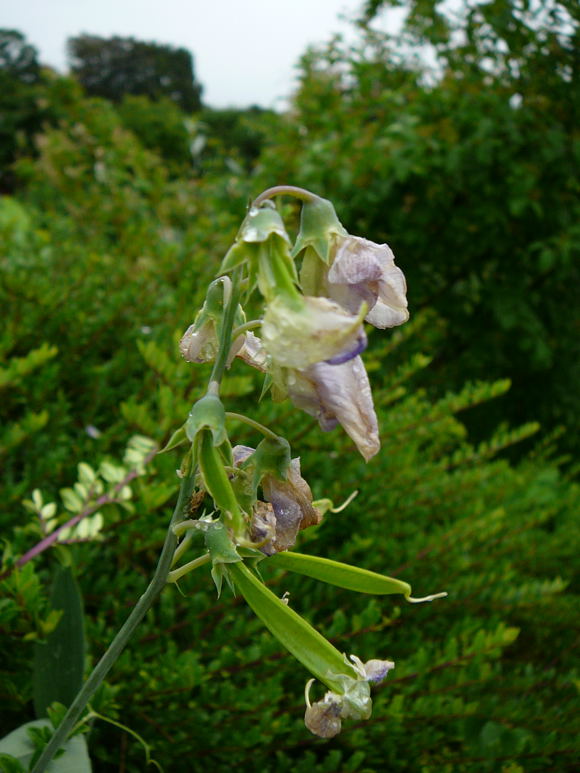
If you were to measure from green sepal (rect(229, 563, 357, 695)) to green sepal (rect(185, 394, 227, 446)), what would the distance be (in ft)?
0.33

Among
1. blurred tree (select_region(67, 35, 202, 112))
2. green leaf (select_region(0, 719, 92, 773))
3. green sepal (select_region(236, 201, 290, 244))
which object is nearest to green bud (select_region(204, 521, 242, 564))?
green sepal (select_region(236, 201, 290, 244))

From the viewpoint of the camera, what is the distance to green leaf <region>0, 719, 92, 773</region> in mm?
688

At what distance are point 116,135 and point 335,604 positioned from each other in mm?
4078

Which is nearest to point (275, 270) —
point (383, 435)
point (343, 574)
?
point (343, 574)

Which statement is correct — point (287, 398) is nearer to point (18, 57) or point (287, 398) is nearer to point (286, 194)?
point (286, 194)

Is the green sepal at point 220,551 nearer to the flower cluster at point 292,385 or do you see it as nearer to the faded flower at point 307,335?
the flower cluster at point 292,385

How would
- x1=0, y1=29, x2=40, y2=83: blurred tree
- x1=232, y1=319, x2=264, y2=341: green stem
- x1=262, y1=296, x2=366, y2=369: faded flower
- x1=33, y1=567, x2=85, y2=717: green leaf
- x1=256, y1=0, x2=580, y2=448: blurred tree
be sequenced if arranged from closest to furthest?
x1=262, y1=296, x2=366, y2=369: faded flower
x1=232, y1=319, x2=264, y2=341: green stem
x1=33, y1=567, x2=85, y2=717: green leaf
x1=256, y1=0, x2=580, y2=448: blurred tree
x1=0, y1=29, x2=40, y2=83: blurred tree

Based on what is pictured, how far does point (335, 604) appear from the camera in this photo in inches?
52.5

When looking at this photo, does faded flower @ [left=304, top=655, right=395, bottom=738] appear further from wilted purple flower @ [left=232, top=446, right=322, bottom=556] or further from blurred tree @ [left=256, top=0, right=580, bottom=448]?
blurred tree @ [left=256, top=0, right=580, bottom=448]

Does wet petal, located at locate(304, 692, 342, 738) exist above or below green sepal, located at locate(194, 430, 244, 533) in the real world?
below

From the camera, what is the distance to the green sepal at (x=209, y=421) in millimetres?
461

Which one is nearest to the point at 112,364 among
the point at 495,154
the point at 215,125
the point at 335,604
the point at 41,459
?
the point at 41,459

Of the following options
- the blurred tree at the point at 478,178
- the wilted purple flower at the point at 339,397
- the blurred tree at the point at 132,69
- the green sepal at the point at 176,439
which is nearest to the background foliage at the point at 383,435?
the blurred tree at the point at 478,178

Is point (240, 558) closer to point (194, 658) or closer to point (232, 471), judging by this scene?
point (232, 471)
